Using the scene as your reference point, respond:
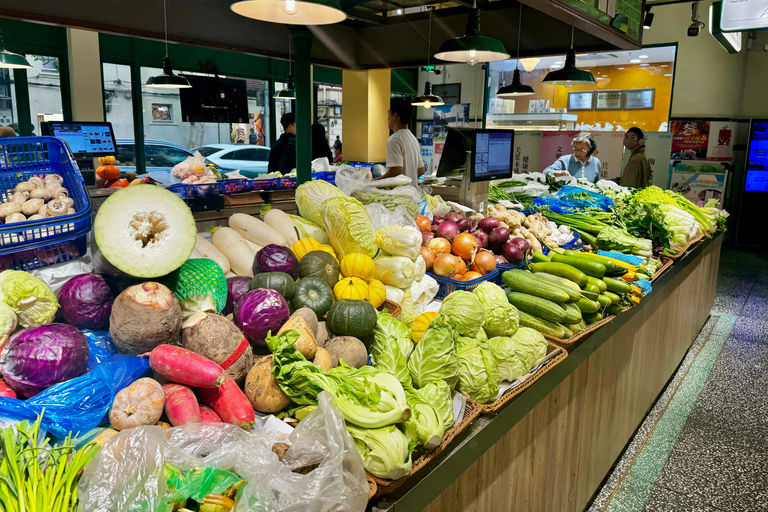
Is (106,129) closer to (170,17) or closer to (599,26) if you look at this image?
(170,17)

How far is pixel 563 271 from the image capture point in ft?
8.74

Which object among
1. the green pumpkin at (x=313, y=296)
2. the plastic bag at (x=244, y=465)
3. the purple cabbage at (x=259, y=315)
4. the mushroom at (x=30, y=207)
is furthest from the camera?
the green pumpkin at (x=313, y=296)

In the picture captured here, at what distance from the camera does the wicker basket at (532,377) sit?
171 cm

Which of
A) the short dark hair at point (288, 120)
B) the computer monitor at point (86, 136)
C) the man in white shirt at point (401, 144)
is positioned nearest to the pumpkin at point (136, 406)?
the man in white shirt at point (401, 144)

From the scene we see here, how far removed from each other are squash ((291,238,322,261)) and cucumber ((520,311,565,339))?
3.17ft

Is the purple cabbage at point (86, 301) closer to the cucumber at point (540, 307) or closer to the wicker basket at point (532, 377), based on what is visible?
the wicker basket at point (532, 377)

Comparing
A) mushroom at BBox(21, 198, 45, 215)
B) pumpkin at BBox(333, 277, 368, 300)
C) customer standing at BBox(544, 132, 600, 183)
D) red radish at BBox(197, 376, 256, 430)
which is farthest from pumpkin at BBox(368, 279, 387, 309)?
customer standing at BBox(544, 132, 600, 183)

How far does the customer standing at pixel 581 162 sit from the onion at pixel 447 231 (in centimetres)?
445

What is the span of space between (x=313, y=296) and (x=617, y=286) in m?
1.74

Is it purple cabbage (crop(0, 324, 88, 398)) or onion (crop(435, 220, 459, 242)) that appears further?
onion (crop(435, 220, 459, 242))

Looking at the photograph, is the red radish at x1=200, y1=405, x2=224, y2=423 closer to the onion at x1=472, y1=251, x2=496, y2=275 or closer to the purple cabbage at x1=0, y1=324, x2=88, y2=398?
the purple cabbage at x1=0, y1=324, x2=88, y2=398

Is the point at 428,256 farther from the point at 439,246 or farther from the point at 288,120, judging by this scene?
the point at 288,120

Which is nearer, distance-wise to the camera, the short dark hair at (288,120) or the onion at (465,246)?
the onion at (465,246)

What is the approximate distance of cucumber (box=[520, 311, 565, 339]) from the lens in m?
2.30
